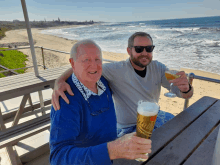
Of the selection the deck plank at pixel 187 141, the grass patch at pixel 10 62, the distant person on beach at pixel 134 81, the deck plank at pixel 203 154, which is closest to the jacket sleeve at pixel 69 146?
the deck plank at pixel 187 141

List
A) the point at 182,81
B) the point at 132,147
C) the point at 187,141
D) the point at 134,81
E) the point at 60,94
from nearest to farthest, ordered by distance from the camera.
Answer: the point at 132,147 → the point at 60,94 → the point at 187,141 → the point at 182,81 → the point at 134,81

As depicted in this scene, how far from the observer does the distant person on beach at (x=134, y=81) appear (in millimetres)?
1598

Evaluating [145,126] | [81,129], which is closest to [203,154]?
[145,126]

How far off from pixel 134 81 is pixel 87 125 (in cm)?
82

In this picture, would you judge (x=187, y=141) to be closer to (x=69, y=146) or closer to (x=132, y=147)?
(x=132, y=147)

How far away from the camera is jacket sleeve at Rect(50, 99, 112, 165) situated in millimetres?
689

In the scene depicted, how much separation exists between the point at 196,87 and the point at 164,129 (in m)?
6.62

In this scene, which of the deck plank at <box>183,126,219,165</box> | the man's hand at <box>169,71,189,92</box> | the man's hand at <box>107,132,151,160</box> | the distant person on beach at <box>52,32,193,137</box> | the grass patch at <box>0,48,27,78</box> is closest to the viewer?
the man's hand at <box>107,132,151,160</box>

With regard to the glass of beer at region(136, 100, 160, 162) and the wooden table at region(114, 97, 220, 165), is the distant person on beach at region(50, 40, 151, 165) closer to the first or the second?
the glass of beer at region(136, 100, 160, 162)

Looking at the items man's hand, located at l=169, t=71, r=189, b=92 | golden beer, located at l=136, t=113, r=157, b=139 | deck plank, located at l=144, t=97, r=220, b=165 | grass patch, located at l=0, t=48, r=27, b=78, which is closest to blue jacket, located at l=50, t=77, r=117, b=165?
golden beer, located at l=136, t=113, r=157, b=139

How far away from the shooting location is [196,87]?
22.3ft

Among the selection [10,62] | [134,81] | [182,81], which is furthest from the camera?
[10,62]

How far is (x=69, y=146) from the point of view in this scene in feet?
2.48

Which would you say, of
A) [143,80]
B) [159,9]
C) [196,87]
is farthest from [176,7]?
[143,80]
